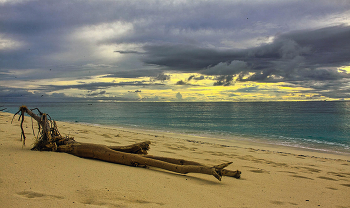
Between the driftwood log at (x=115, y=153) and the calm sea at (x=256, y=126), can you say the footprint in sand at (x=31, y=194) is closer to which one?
the driftwood log at (x=115, y=153)

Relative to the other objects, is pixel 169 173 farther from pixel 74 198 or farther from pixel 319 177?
pixel 319 177

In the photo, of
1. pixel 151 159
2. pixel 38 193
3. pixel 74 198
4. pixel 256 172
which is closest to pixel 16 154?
pixel 38 193

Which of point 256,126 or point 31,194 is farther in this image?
point 256,126

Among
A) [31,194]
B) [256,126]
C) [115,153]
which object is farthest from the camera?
[256,126]

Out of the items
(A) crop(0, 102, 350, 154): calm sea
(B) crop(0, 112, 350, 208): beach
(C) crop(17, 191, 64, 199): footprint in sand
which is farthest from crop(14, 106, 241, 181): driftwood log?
(A) crop(0, 102, 350, 154): calm sea

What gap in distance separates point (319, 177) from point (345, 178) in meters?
1.04

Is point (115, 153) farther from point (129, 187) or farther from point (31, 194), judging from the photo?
point (31, 194)

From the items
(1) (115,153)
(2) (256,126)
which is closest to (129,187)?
(1) (115,153)

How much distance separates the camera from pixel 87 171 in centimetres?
448

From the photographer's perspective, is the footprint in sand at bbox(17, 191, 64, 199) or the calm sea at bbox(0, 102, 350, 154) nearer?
the footprint in sand at bbox(17, 191, 64, 199)

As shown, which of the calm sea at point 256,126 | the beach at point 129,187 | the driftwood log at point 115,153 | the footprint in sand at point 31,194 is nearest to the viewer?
the footprint in sand at point 31,194

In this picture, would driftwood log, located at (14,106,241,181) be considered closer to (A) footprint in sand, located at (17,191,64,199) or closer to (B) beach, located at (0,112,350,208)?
(B) beach, located at (0,112,350,208)

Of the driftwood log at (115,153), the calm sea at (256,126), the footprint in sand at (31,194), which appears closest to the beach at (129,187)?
the footprint in sand at (31,194)

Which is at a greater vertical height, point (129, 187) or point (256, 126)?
point (129, 187)
